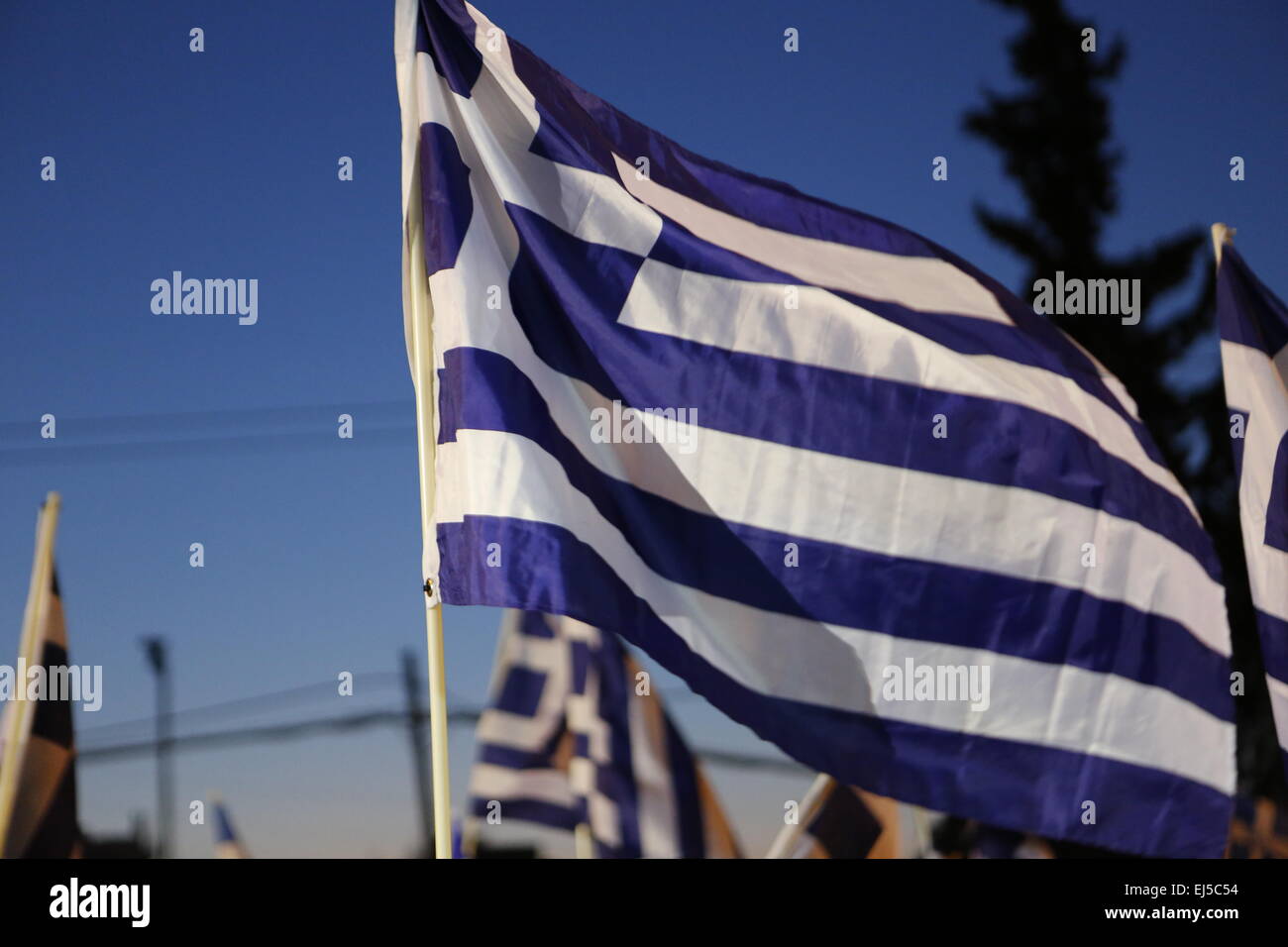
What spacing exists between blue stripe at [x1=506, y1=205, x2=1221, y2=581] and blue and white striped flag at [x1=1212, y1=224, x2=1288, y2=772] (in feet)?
2.09

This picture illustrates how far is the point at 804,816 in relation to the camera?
8273 mm

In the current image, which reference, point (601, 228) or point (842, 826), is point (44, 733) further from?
point (842, 826)

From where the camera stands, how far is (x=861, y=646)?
460 cm

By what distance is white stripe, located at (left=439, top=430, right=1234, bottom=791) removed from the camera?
4.45m

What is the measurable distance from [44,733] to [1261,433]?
18.2ft

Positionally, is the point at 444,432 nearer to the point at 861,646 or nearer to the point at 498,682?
the point at 861,646

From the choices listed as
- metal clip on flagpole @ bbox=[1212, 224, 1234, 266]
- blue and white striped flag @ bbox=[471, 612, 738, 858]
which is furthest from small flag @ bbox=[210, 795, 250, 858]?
metal clip on flagpole @ bbox=[1212, 224, 1234, 266]

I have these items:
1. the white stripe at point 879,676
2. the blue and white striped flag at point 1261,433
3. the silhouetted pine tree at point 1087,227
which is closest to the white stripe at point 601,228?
the white stripe at point 879,676

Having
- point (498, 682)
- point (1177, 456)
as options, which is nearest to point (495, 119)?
point (498, 682)

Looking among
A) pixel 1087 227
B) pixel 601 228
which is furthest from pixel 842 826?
pixel 1087 227

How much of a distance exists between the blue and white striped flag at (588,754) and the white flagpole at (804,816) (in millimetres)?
422

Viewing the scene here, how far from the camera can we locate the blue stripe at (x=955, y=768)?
14.4ft

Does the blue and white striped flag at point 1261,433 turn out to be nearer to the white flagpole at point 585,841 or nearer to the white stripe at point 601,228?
the white stripe at point 601,228

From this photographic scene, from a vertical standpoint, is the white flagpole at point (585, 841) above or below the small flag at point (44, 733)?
below
